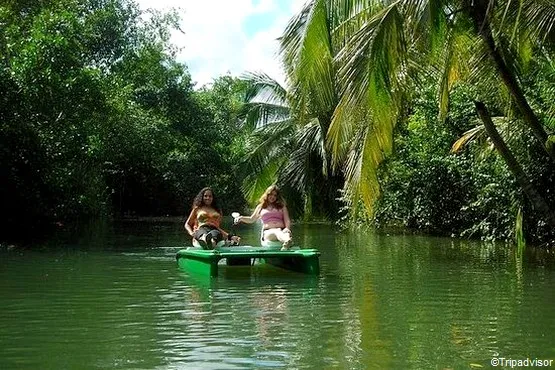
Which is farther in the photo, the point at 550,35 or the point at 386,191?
the point at 386,191

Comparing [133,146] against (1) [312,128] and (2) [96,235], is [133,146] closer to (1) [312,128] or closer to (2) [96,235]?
(1) [312,128]

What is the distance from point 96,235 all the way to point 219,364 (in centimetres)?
1975

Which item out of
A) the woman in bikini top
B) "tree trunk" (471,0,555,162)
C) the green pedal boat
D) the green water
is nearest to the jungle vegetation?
"tree trunk" (471,0,555,162)

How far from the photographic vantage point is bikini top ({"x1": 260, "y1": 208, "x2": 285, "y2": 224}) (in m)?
14.2

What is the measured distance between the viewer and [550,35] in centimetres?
1238

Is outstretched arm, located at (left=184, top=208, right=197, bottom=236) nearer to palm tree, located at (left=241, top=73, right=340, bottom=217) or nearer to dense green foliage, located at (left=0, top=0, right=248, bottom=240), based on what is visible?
dense green foliage, located at (left=0, top=0, right=248, bottom=240)

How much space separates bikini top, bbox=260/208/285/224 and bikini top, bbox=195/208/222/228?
2.85 ft

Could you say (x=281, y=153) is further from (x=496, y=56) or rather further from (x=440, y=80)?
(x=496, y=56)

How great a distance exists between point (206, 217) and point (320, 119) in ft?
53.9

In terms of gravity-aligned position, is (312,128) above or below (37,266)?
above

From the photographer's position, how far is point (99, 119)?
30109 mm

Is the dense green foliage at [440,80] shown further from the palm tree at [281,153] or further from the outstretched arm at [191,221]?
the palm tree at [281,153]

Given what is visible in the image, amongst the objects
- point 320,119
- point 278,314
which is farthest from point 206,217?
point 320,119

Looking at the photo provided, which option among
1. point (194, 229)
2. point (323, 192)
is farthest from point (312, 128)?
point (194, 229)
